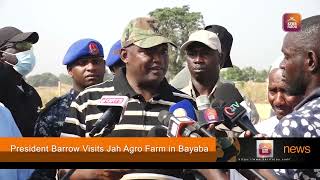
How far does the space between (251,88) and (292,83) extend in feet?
0.85

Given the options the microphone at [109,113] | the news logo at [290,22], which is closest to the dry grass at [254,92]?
the microphone at [109,113]

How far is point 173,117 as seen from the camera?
155 inches

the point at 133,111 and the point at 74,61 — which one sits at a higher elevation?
the point at 74,61

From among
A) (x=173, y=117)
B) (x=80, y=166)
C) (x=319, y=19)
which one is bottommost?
(x=80, y=166)

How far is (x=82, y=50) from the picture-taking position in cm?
400

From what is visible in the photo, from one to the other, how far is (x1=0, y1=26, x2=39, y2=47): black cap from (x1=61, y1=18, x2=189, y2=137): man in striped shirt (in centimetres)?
48

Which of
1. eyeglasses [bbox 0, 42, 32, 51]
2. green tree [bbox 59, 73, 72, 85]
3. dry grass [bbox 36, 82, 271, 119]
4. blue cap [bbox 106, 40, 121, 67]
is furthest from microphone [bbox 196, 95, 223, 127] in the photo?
eyeglasses [bbox 0, 42, 32, 51]

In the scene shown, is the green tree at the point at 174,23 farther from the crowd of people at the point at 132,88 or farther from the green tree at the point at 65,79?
the green tree at the point at 65,79

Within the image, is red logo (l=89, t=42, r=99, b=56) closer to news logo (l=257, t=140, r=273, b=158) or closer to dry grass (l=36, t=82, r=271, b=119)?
dry grass (l=36, t=82, r=271, b=119)

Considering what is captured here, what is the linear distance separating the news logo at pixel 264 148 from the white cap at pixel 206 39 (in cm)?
66

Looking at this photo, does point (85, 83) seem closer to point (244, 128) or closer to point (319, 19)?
point (244, 128)

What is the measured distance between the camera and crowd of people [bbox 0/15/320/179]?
12.9 ft

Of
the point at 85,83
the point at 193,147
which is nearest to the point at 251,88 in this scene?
the point at 193,147

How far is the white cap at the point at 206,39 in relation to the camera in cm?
394
